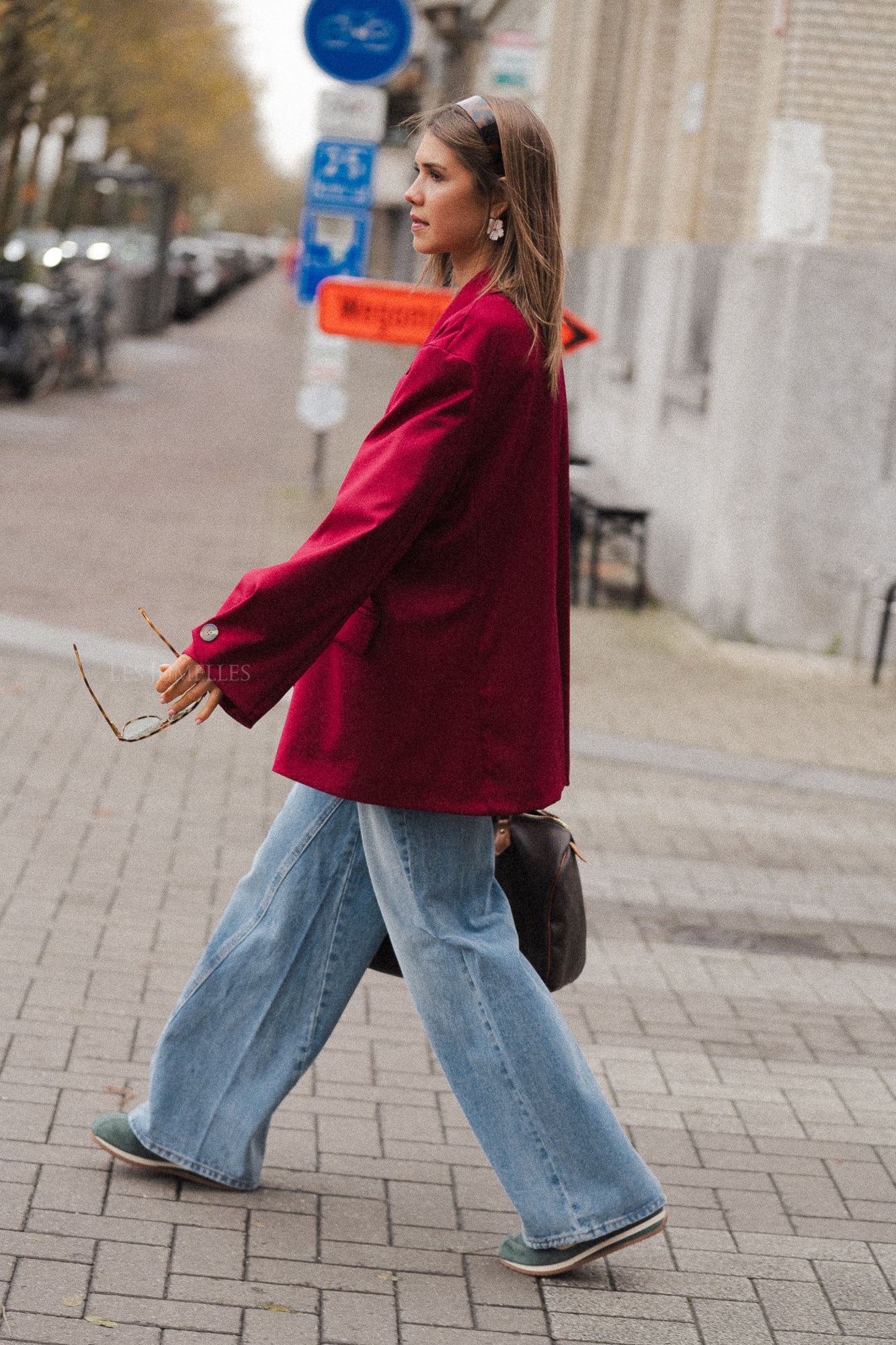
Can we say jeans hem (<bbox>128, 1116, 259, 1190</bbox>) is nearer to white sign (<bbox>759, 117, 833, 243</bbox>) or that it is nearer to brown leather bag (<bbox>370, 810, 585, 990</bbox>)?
brown leather bag (<bbox>370, 810, 585, 990</bbox>)

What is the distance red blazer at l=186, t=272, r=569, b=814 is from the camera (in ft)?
8.98

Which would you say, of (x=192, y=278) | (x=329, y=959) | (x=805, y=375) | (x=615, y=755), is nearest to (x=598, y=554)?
(x=805, y=375)

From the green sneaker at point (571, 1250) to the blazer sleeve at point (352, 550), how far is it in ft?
3.59

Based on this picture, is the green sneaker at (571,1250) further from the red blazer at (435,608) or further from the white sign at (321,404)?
the white sign at (321,404)

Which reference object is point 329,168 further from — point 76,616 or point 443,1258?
point 443,1258

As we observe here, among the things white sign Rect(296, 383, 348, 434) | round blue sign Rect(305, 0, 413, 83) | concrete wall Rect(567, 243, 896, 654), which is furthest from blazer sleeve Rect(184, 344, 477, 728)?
white sign Rect(296, 383, 348, 434)

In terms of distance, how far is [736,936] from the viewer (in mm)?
5398

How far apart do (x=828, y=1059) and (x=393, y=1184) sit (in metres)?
1.40

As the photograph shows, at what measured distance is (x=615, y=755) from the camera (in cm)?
751

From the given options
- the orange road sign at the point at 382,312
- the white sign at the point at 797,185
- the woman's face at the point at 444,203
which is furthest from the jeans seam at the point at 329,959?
Answer: the white sign at the point at 797,185

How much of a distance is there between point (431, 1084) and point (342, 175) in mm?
9822

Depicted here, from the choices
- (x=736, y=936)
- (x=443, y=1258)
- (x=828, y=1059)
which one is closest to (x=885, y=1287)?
(x=443, y=1258)

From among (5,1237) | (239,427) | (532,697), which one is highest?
(532,697)

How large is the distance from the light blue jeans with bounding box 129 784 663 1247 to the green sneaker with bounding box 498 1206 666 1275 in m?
0.02
